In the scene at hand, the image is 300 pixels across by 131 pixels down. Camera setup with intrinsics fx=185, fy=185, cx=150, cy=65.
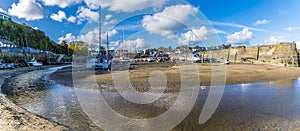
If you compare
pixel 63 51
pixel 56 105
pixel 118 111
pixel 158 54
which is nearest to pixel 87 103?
pixel 56 105

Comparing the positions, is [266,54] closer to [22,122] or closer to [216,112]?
[216,112]

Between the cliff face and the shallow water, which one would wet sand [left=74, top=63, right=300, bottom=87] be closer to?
the shallow water

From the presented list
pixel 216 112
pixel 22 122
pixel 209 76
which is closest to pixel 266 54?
pixel 209 76

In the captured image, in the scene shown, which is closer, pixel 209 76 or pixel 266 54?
pixel 209 76

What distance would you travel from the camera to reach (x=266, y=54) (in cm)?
4969

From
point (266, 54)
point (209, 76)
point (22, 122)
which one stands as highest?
point (266, 54)

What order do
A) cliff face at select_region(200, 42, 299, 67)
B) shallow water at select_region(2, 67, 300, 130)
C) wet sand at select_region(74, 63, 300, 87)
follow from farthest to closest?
cliff face at select_region(200, 42, 299, 67) < wet sand at select_region(74, 63, 300, 87) < shallow water at select_region(2, 67, 300, 130)

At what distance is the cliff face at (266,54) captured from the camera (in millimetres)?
37250

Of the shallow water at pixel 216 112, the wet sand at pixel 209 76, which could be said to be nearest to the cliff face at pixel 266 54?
the wet sand at pixel 209 76

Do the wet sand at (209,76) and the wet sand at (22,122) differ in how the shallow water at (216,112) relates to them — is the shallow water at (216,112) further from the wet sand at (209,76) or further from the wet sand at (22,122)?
the wet sand at (209,76)

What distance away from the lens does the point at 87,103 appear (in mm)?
8570

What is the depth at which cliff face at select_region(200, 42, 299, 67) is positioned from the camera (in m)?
37.2

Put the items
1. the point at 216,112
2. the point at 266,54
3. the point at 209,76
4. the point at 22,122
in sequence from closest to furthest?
the point at 22,122 → the point at 216,112 → the point at 209,76 → the point at 266,54

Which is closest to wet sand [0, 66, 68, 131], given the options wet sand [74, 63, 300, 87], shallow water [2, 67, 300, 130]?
shallow water [2, 67, 300, 130]
